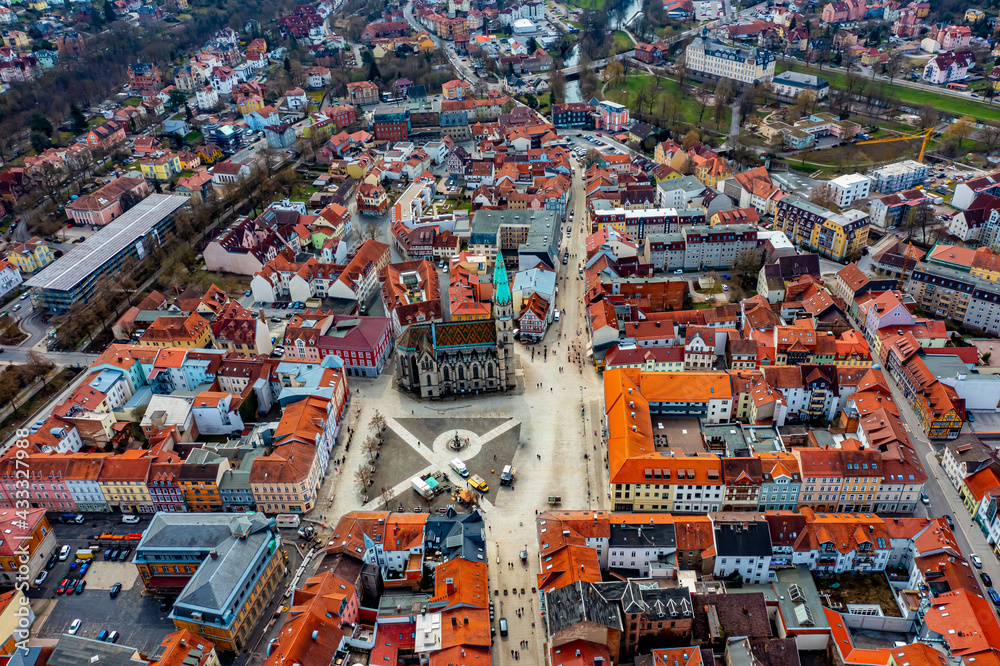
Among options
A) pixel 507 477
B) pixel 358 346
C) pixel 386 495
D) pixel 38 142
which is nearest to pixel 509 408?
pixel 507 477

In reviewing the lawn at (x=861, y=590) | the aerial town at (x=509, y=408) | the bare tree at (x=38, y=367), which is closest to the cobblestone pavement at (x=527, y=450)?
the aerial town at (x=509, y=408)

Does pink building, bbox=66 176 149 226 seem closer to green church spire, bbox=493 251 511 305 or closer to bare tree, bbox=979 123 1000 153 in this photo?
green church spire, bbox=493 251 511 305

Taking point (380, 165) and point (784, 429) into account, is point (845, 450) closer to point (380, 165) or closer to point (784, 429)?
point (784, 429)

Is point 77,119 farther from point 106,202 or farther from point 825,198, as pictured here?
point 825,198

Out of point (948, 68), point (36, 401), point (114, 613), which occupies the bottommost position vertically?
point (114, 613)

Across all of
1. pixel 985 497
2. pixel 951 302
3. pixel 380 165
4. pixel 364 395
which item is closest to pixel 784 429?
pixel 985 497

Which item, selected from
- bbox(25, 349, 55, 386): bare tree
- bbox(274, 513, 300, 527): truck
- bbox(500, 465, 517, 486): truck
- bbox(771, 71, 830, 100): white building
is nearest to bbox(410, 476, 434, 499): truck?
bbox(500, 465, 517, 486): truck
